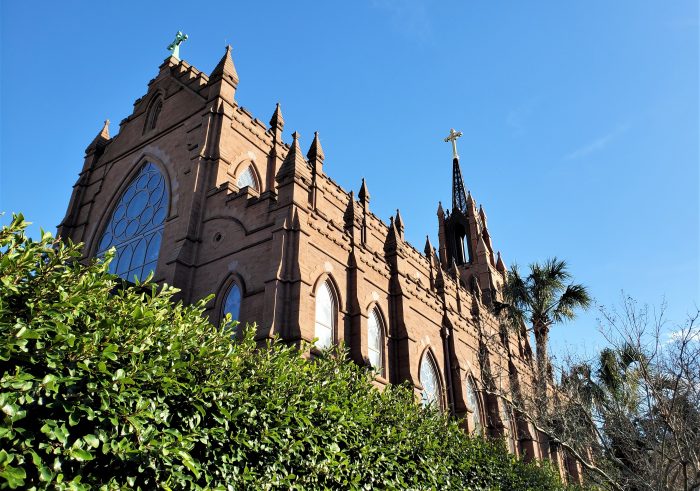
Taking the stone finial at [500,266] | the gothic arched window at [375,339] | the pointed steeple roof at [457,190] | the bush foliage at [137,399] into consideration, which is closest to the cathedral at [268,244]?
the gothic arched window at [375,339]

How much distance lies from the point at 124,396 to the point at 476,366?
25005mm

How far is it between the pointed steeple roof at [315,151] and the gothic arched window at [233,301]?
41.3ft

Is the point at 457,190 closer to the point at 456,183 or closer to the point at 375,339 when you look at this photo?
the point at 456,183

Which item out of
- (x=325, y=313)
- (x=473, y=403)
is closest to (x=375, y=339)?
(x=325, y=313)

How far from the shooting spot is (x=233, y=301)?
18.4m

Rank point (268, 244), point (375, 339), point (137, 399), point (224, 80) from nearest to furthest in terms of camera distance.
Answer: point (137, 399), point (268, 244), point (375, 339), point (224, 80)

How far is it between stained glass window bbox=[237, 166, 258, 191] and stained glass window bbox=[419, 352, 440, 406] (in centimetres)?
1099

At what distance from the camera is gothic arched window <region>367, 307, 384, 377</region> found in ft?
68.8

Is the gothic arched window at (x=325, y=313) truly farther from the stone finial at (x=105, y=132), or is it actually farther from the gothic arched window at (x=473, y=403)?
the stone finial at (x=105, y=132)

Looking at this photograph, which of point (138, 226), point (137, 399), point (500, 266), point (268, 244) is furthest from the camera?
point (500, 266)

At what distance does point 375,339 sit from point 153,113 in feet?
51.1

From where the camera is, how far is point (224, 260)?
1902 cm

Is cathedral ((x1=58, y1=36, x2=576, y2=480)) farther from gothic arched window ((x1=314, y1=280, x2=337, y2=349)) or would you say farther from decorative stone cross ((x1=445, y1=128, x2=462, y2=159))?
decorative stone cross ((x1=445, y1=128, x2=462, y2=159))

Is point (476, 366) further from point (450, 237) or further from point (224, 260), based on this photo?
point (450, 237)
